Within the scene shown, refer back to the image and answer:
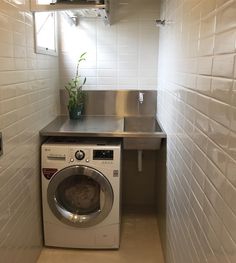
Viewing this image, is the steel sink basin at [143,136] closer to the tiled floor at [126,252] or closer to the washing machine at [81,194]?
the washing machine at [81,194]

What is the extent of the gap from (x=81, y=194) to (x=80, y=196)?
19 mm

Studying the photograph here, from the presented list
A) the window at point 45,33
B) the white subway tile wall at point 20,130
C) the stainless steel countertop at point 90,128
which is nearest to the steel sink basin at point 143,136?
the stainless steel countertop at point 90,128

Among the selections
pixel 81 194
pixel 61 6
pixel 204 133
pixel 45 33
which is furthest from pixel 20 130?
pixel 204 133

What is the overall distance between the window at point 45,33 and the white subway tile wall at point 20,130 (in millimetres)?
94

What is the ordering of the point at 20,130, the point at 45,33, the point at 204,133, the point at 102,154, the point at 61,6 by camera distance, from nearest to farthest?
1. the point at 204,133
2. the point at 20,130
3. the point at 61,6
4. the point at 102,154
5. the point at 45,33

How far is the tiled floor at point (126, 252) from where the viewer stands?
2.21 meters

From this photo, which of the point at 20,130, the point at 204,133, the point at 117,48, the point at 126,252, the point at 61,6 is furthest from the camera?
the point at 117,48

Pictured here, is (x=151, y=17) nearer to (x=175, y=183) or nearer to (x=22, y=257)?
(x=175, y=183)

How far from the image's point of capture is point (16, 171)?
68.8 inches

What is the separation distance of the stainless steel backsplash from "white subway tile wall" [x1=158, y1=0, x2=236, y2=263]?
3.40 feet

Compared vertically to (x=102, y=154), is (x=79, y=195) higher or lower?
lower

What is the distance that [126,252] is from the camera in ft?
7.52

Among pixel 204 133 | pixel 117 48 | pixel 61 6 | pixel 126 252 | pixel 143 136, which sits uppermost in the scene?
pixel 61 6

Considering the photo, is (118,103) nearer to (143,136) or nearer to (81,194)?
(143,136)
